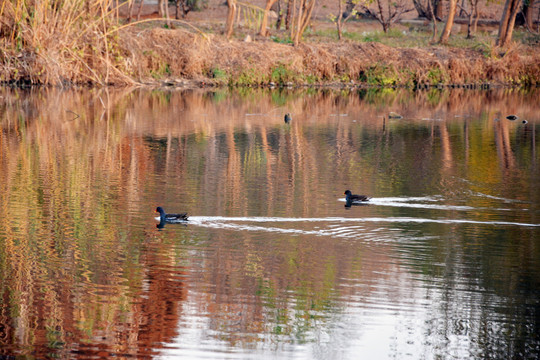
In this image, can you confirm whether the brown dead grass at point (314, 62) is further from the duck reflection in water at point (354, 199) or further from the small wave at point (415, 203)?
the duck reflection in water at point (354, 199)

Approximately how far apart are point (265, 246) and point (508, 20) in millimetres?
36926

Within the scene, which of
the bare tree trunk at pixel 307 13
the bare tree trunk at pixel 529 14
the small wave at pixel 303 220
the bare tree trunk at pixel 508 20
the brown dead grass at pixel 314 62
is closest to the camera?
the small wave at pixel 303 220

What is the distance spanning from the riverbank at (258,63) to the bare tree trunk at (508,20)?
0.95 metres

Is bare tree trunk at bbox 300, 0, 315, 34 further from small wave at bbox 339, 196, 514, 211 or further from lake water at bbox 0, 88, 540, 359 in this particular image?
small wave at bbox 339, 196, 514, 211

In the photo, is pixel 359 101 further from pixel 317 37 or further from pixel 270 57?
pixel 317 37

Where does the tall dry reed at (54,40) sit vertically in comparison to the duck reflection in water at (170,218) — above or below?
above

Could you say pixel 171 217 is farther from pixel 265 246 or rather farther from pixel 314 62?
pixel 314 62

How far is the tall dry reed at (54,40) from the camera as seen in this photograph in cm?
3159

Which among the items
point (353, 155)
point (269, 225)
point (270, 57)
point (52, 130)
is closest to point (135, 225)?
point (269, 225)

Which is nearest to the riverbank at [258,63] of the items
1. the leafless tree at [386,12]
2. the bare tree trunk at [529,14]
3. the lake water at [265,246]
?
the leafless tree at [386,12]

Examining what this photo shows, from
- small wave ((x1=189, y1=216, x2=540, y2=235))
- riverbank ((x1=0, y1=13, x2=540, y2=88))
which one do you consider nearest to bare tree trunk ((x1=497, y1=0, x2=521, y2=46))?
riverbank ((x1=0, y1=13, x2=540, y2=88))

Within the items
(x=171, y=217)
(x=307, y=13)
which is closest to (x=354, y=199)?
(x=171, y=217)

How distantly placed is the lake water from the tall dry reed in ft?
36.9

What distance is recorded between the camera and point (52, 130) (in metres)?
20.6
